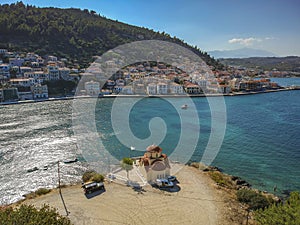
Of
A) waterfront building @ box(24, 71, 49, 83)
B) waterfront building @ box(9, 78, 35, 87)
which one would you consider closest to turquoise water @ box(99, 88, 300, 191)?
waterfront building @ box(9, 78, 35, 87)

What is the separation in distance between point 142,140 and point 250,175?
993 centimetres

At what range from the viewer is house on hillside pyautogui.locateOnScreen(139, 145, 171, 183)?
11969 millimetres

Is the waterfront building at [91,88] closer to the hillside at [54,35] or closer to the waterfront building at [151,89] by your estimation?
the waterfront building at [151,89]

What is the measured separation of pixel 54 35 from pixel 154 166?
234 feet

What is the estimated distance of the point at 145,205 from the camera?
9695mm

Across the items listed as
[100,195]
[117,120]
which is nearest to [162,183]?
[100,195]

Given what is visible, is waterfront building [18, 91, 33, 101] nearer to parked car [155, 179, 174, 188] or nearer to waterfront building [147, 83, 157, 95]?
waterfront building [147, 83, 157, 95]

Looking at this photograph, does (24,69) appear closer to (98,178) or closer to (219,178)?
(98,178)

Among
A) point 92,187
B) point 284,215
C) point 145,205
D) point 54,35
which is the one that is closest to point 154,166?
point 145,205

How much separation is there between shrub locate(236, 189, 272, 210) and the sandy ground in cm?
83

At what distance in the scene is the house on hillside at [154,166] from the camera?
11969 millimetres

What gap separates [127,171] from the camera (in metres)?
12.1

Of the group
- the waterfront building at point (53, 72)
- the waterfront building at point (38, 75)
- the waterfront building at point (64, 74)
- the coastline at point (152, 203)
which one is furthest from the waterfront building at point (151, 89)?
the coastline at point (152, 203)

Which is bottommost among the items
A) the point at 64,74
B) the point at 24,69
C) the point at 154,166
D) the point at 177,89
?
the point at 154,166
